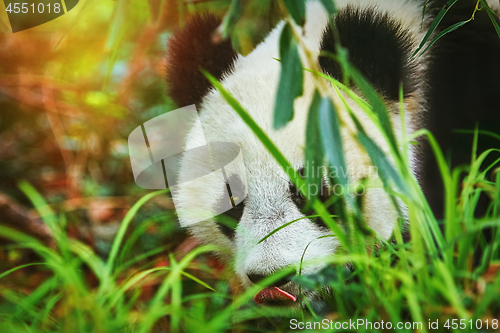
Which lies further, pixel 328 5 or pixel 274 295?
pixel 274 295

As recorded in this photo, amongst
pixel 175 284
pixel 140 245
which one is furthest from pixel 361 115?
pixel 140 245

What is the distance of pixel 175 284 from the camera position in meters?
0.79

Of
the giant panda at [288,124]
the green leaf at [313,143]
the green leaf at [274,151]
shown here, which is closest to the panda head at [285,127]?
the giant panda at [288,124]

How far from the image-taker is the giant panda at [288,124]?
35.9 inches

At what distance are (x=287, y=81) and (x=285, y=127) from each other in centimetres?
25

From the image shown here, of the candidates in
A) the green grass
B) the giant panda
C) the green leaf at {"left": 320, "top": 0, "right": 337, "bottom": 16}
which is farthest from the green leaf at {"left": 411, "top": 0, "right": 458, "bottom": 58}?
the green leaf at {"left": 320, "top": 0, "right": 337, "bottom": 16}

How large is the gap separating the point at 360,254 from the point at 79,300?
21.7 inches

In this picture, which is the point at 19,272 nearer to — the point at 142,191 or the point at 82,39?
the point at 142,191

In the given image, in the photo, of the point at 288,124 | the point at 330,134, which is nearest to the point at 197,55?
the point at 288,124

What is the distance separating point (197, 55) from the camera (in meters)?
1.08

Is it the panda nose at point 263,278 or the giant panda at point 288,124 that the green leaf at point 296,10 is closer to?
the giant panda at point 288,124

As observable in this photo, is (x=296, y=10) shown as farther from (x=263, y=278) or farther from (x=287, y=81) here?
(x=263, y=278)

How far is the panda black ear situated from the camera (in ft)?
3.52

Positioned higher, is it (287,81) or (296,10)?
(296,10)
